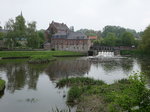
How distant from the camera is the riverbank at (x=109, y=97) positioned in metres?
8.26

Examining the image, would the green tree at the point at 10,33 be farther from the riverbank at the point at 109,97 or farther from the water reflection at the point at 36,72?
the riverbank at the point at 109,97

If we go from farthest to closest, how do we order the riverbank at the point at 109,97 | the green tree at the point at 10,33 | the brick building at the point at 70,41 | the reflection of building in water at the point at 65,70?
the brick building at the point at 70,41
the green tree at the point at 10,33
the reflection of building in water at the point at 65,70
the riverbank at the point at 109,97

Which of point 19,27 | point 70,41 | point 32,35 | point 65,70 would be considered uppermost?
point 19,27

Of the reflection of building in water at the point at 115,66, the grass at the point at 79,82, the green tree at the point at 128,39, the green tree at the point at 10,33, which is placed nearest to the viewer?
the grass at the point at 79,82

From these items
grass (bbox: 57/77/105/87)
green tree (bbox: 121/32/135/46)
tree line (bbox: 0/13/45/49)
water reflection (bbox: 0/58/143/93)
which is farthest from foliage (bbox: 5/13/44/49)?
grass (bbox: 57/77/105/87)

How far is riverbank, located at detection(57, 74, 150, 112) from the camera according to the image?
826 centimetres

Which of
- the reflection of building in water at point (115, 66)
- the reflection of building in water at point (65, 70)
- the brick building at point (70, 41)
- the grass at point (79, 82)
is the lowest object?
the reflection of building in water at point (65, 70)

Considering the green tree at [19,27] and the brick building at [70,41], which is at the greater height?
the green tree at [19,27]

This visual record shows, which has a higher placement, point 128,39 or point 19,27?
point 19,27

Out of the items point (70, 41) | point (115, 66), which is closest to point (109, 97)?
point (115, 66)

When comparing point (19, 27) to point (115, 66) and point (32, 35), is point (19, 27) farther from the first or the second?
point (115, 66)

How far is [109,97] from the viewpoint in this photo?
15758 millimetres

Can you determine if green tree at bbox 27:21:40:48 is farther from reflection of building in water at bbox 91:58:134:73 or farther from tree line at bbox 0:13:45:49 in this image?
reflection of building in water at bbox 91:58:134:73

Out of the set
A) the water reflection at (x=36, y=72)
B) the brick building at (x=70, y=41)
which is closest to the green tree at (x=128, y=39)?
the brick building at (x=70, y=41)
